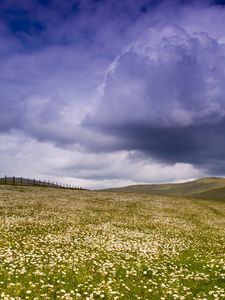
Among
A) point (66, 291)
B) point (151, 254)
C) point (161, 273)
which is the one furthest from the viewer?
point (151, 254)

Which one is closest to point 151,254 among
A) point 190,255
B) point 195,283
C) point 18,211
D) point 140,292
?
point 190,255

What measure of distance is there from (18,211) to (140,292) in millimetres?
27853

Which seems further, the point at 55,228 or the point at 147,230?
the point at 147,230

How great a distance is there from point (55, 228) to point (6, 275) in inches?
601

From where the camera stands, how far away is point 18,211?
4056 centimetres

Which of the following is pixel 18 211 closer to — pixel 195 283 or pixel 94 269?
pixel 94 269

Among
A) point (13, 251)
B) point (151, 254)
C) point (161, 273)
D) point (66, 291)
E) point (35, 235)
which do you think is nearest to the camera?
point (66, 291)

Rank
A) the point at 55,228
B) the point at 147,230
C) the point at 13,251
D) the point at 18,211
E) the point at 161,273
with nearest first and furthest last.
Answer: the point at 161,273 < the point at 13,251 < the point at 55,228 < the point at 147,230 < the point at 18,211

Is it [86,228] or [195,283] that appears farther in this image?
[86,228]

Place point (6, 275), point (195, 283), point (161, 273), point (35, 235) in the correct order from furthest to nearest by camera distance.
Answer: point (35, 235)
point (161, 273)
point (195, 283)
point (6, 275)

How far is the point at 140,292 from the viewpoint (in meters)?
15.3

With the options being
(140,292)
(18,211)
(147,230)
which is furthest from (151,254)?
(18,211)

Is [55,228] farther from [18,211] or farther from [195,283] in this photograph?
[195,283]

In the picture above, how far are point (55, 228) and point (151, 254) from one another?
424 inches
